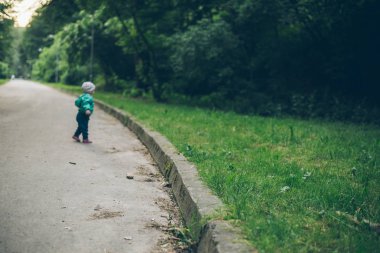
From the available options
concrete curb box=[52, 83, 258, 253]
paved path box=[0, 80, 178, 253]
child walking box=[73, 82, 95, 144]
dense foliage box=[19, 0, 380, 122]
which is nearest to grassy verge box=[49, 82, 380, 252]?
concrete curb box=[52, 83, 258, 253]

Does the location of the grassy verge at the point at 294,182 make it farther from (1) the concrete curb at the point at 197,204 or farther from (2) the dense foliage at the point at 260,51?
(2) the dense foliage at the point at 260,51

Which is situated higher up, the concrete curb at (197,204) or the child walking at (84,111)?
the child walking at (84,111)

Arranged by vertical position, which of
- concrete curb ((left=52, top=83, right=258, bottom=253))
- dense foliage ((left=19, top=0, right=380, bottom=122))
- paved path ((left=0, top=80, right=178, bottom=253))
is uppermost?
dense foliage ((left=19, top=0, right=380, bottom=122))

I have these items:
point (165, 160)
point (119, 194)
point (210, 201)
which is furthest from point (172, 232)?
point (165, 160)

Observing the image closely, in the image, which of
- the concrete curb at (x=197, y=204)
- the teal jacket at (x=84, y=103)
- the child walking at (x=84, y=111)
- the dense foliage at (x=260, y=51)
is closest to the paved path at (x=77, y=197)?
the concrete curb at (x=197, y=204)

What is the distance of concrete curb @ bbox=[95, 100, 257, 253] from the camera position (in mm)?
2949

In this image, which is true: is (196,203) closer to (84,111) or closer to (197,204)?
(197,204)

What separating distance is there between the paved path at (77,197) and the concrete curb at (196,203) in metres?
0.22

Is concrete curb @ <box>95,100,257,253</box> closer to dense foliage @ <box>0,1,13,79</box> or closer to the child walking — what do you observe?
the child walking

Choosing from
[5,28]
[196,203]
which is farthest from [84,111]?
[5,28]

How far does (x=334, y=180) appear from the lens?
4.88 m

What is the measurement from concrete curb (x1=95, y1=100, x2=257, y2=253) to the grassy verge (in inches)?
5.0

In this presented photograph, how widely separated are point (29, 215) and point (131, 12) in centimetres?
1594

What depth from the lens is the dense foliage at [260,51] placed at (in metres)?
15.2
